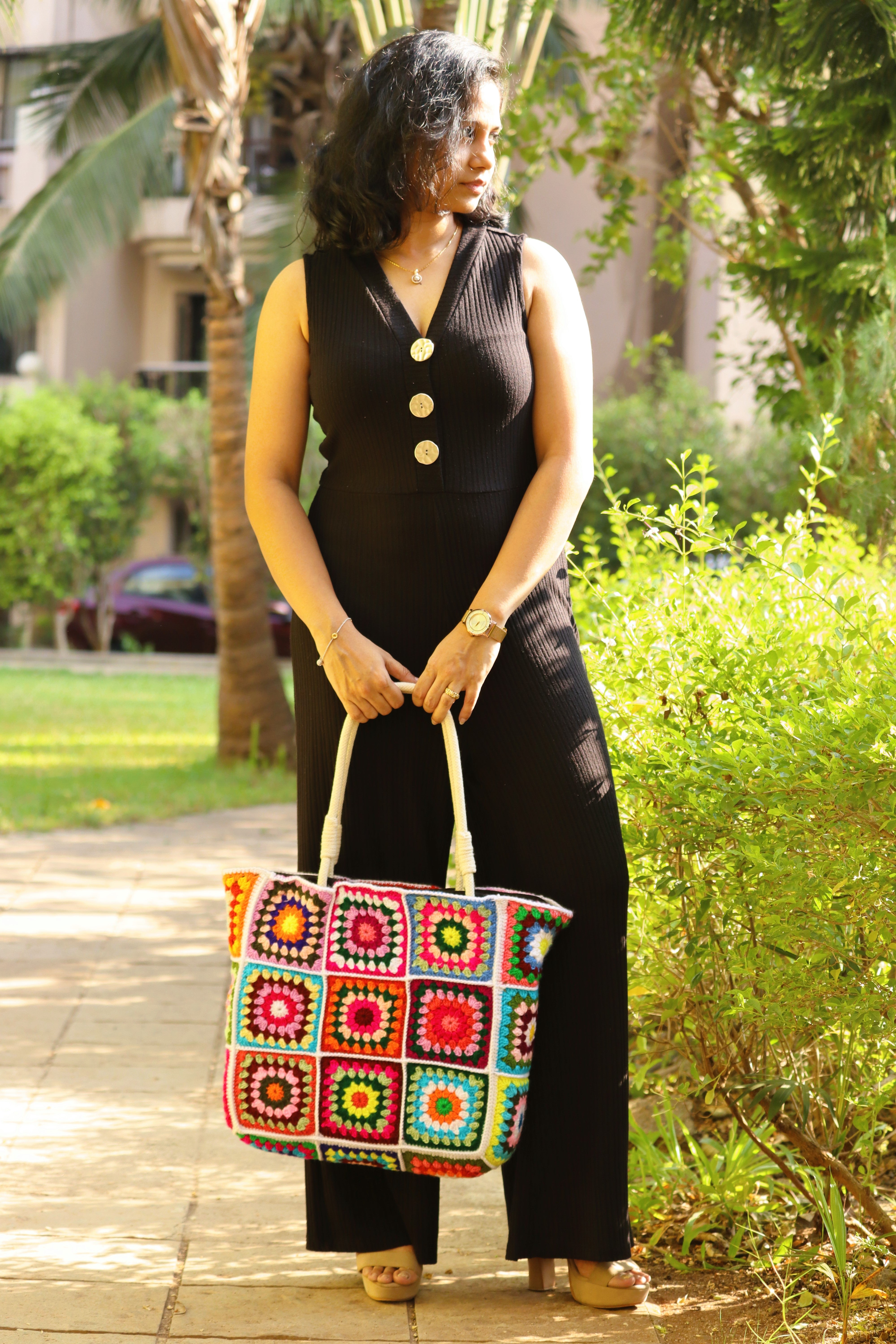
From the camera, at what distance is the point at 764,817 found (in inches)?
87.0

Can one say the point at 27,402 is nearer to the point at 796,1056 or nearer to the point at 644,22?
the point at 644,22

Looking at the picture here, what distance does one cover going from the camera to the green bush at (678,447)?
16766 millimetres

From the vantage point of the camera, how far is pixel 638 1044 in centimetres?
→ 311

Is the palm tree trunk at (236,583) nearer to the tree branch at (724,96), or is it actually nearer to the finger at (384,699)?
the tree branch at (724,96)

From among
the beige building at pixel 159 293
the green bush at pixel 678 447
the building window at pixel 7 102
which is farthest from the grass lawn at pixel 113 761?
the building window at pixel 7 102

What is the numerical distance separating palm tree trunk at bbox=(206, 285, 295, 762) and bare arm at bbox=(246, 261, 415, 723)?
586 cm

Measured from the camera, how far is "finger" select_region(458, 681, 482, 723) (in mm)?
2242

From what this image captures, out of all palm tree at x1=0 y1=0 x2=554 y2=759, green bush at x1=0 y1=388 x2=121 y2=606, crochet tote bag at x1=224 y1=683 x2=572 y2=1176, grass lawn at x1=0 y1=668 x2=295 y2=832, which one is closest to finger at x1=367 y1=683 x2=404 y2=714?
crochet tote bag at x1=224 y1=683 x2=572 y2=1176

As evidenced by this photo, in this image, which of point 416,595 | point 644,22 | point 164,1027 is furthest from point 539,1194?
point 644,22

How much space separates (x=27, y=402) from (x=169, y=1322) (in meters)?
20.6

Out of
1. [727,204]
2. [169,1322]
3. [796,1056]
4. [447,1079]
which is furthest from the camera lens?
[727,204]

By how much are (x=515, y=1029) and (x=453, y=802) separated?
1.27 ft

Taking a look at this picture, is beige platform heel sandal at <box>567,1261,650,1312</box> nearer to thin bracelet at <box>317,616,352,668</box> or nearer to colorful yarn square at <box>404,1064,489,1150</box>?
colorful yarn square at <box>404,1064,489,1150</box>

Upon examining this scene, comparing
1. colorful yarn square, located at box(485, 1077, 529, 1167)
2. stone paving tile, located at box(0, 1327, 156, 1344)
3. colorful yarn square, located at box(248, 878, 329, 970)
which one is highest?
colorful yarn square, located at box(248, 878, 329, 970)
